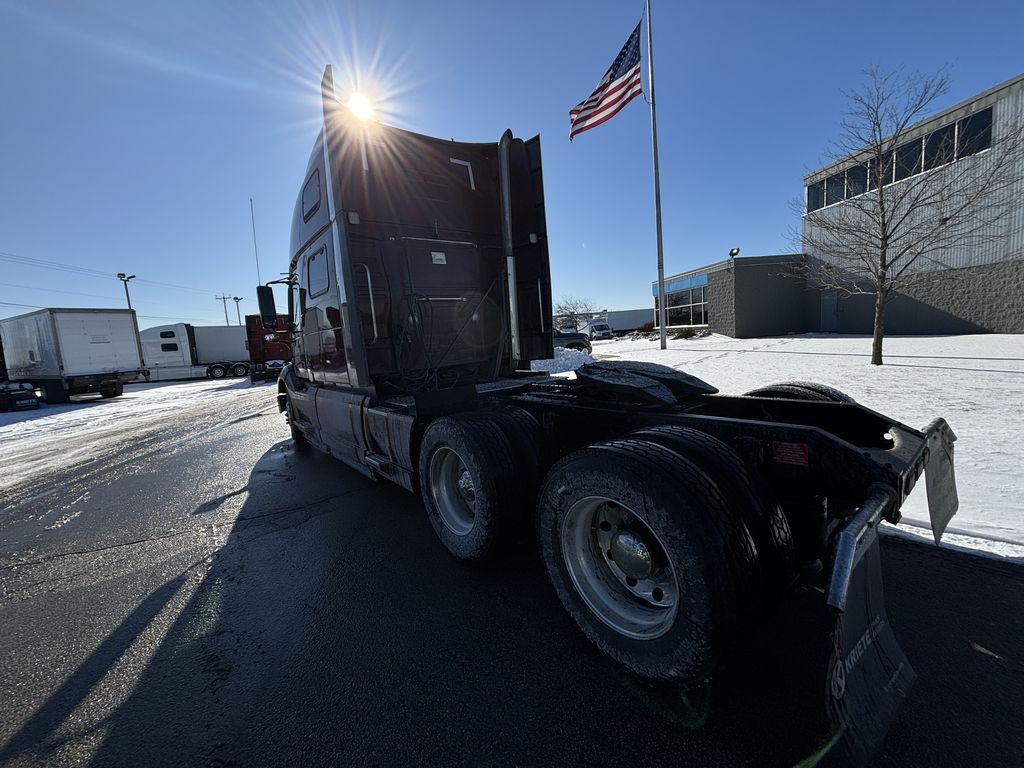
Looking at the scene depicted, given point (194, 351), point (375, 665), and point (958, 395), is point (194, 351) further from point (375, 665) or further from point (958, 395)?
point (958, 395)

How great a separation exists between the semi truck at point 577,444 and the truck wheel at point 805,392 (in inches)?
1.2

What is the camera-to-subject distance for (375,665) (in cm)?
215

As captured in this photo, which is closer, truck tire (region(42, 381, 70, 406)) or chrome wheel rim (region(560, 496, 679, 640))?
chrome wheel rim (region(560, 496, 679, 640))

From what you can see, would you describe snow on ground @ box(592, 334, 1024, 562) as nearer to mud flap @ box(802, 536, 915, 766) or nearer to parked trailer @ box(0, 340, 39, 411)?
mud flap @ box(802, 536, 915, 766)

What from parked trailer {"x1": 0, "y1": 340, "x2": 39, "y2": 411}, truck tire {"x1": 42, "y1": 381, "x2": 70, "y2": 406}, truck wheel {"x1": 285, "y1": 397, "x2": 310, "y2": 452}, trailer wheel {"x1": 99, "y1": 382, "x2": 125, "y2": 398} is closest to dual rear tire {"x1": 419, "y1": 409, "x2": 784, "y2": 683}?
truck wheel {"x1": 285, "y1": 397, "x2": 310, "y2": 452}

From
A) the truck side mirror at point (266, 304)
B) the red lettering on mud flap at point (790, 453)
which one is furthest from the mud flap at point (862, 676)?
the truck side mirror at point (266, 304)

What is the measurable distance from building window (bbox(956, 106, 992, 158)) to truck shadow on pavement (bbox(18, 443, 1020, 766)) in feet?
74.7

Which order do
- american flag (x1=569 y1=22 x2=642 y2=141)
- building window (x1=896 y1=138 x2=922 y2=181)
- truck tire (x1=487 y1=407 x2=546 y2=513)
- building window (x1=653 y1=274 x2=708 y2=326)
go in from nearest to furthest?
truck tire (x1=487 y1=407 x2=546 y2=513)
american flag (x1=569 y1=22 x2=642 y2=141)
building window (x1=896 y1=138 x2=922 y2=181)
building window (x1=653 y1=274 x2=708 y2=326)

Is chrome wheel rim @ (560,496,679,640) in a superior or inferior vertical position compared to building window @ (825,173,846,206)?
inferior

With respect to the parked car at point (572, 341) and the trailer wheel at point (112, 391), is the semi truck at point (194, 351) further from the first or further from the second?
the parked car at point (572, 341)

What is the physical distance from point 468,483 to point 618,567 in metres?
1.35

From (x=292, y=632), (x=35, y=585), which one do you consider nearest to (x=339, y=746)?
(x=292, y=632)

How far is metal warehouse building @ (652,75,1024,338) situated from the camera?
16000 mm

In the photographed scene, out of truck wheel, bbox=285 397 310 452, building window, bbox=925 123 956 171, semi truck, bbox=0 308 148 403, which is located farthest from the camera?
building window, bbox=925 123 956 171
